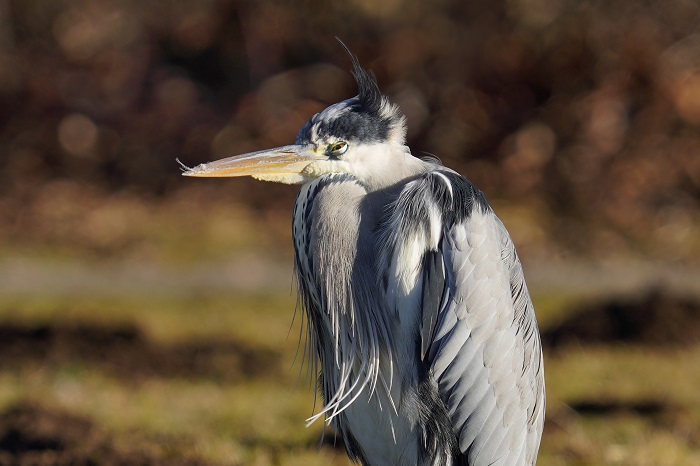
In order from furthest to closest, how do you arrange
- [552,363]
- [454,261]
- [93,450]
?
[552,363], [93,450], [454,261]

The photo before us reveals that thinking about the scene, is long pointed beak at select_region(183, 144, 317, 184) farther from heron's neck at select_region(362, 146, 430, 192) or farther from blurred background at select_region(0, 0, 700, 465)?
blurred background at select_region(0, 0, 700, 465)

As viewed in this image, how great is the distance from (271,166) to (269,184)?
8043 mm

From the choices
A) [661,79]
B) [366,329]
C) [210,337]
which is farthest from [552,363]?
[661,79]

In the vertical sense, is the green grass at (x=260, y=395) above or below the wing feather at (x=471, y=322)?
below

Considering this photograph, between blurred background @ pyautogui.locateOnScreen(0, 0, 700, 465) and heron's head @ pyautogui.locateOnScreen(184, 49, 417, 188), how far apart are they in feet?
8.62

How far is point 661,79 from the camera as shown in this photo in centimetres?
→ 1165

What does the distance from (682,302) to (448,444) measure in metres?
4.84

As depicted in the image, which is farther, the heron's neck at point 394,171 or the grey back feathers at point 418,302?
the heron's neck at point 394,171

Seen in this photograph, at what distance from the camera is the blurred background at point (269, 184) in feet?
22.3

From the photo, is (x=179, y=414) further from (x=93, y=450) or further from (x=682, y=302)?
(x=682, y=302)

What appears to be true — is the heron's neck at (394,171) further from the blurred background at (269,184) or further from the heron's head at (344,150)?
the blurred background at (269,184)

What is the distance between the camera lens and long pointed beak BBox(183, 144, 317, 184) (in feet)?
10.9

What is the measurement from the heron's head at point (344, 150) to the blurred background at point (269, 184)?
2.63 m

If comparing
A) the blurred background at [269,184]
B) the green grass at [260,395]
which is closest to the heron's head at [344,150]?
the green grass at [260,395]
